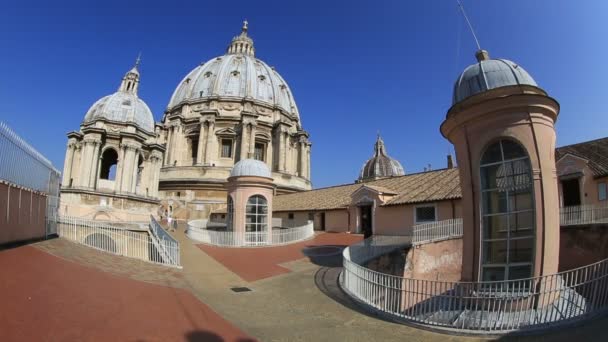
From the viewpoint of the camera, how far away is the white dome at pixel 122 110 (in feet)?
113

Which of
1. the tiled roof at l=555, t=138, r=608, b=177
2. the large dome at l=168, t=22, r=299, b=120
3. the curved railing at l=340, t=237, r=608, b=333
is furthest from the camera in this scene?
the large dome at l=168, t=22, r=299, b=120

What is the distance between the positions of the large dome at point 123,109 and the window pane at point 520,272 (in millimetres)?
36471

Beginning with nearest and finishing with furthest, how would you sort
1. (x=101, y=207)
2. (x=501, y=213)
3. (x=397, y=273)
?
(x=501, y=213) < (x=397, y=273) < (x=101, y=207)

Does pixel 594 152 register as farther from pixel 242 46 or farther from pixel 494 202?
pixel 242 46

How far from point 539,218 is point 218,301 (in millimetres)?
7817

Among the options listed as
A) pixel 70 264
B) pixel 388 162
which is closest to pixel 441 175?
pixel 70 264

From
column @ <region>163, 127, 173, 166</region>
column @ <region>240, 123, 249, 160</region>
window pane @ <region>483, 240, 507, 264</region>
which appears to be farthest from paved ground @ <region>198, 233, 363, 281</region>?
column @ <region>163, 127, 173, 166</region>

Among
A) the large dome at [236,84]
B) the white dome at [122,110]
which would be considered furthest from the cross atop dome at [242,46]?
the white dome at [122,110]

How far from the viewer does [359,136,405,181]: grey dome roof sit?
60281 millimetres

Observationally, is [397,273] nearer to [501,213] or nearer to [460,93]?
[501,213]

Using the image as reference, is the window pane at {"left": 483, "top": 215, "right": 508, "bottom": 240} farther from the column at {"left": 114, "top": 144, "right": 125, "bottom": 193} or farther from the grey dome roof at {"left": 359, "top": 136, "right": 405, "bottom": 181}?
the grey dome roof at {"left": 359, "top": 136, "right": 405, "bottom": 181}

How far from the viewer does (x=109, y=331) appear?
17.3 feet

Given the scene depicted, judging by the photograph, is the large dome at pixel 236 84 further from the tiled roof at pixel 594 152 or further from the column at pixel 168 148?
the tiled roof at pixel 594 152

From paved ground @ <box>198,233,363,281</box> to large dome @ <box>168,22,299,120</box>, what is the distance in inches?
1554
